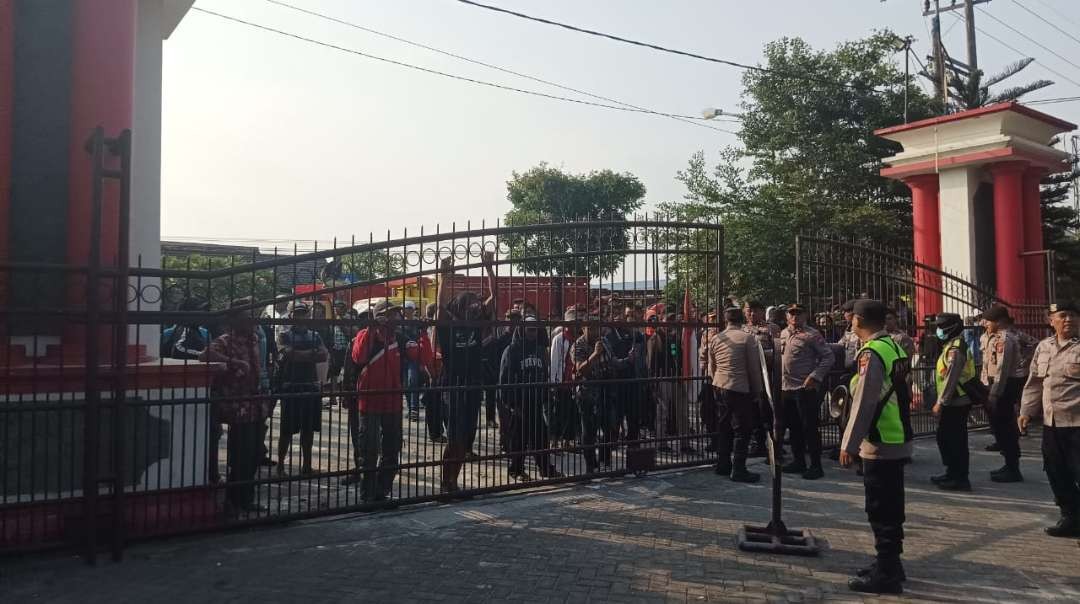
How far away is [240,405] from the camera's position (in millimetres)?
6133

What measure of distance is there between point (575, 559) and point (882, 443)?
7.37 feet

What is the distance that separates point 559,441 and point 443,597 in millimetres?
3395

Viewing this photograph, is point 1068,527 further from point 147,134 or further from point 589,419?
point 147,134

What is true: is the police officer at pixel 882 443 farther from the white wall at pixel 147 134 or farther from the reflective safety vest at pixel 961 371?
the white wall at pixel 147 134

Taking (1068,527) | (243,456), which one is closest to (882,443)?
(1068,527)

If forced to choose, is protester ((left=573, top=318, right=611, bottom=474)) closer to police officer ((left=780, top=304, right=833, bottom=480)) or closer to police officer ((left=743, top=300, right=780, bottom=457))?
police officer ((left=743, top=300, right=780, bottom=457))

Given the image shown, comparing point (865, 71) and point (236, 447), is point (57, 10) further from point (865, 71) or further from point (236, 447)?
point (865, 71)

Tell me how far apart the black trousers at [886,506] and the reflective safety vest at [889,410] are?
0.52 feet

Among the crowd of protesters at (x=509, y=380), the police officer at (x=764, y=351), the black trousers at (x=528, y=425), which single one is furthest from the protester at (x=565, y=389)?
the police officer at (x=764, y=351)

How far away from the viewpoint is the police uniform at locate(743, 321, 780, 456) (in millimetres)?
8695

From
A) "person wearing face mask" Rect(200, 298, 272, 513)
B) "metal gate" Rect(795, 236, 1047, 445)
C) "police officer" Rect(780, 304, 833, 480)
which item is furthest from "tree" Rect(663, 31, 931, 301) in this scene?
"person wearing face mask" Rect(200, 298, 272, 513)

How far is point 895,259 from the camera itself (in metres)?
10.5

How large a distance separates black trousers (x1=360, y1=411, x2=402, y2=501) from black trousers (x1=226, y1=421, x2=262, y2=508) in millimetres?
897

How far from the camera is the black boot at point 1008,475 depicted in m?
7.95
